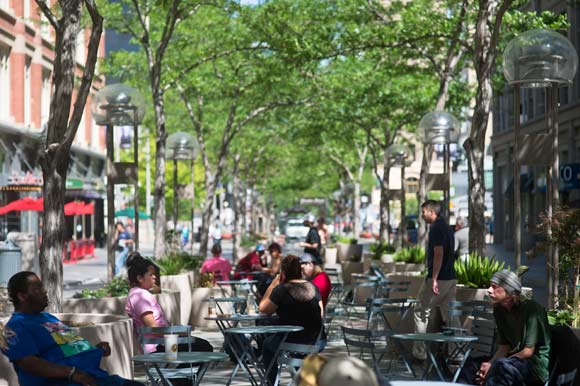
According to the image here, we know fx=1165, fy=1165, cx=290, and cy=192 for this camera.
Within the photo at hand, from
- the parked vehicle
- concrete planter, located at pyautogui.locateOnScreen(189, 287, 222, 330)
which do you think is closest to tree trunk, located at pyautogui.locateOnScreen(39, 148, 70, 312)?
concrete planter, located at pyautogui.locateOnScreen(189, 287, 222, 330)

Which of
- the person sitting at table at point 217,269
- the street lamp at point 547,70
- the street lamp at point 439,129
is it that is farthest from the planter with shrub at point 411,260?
the street lamp at point 547,70

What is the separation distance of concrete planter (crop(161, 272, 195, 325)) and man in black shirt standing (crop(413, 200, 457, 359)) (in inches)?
223

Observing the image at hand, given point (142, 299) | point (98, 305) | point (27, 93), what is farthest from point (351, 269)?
point (142, 299)

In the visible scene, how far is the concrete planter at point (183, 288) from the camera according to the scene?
753 inches

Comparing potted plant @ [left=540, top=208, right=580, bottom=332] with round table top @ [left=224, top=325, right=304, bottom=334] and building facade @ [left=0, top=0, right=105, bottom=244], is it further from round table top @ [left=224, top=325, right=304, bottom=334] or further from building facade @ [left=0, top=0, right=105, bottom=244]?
building facade @ [left=0, top=0, right=105, bottom=244]

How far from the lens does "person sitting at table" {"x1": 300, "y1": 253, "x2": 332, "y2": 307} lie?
13680mm

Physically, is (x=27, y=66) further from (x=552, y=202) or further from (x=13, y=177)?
(x=552, y=202)

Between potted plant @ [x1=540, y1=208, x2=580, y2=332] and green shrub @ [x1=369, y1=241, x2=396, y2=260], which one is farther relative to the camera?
green shrub @ [x1=369, y1=241, x2=396, y2=260]

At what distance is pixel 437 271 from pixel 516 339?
5066 mm

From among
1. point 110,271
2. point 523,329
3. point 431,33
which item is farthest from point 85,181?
point 523,329

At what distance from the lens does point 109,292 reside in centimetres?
1603

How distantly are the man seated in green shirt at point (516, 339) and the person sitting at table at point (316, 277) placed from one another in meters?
4.39

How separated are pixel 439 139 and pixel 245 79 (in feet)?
46.8

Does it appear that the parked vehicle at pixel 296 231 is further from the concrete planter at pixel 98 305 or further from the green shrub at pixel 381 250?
the concrete planter at pixel 98 305
